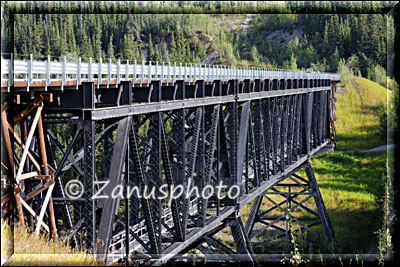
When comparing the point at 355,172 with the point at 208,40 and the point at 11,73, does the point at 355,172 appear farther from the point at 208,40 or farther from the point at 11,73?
the point at 208,40

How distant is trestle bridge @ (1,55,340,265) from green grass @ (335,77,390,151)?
4196cm

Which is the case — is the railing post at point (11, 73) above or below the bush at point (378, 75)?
above

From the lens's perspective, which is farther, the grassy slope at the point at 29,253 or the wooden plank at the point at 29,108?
the wooden plank at the point at 29,108

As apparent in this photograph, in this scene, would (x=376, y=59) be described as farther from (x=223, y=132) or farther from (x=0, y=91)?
(x=0, y=91)

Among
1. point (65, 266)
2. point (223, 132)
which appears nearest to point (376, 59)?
point (223, 132)

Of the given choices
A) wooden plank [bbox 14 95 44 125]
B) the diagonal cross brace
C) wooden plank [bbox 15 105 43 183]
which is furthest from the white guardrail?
the diagonal cross brace

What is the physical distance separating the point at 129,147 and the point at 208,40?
17103cm

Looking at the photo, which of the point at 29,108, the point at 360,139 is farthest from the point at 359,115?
the point at 29,108

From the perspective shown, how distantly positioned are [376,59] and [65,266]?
12479 centimetres

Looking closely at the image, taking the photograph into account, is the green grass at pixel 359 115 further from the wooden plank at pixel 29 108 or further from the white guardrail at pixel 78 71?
the wooden plank at pixel 29 108

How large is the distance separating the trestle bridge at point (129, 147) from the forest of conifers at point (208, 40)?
82768mm

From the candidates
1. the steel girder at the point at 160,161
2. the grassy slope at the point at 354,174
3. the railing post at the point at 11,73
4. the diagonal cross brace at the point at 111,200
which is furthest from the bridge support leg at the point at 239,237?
the railing post at the point at 11,73

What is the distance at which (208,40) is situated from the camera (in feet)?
614

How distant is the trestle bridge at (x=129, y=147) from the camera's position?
1540 cm
